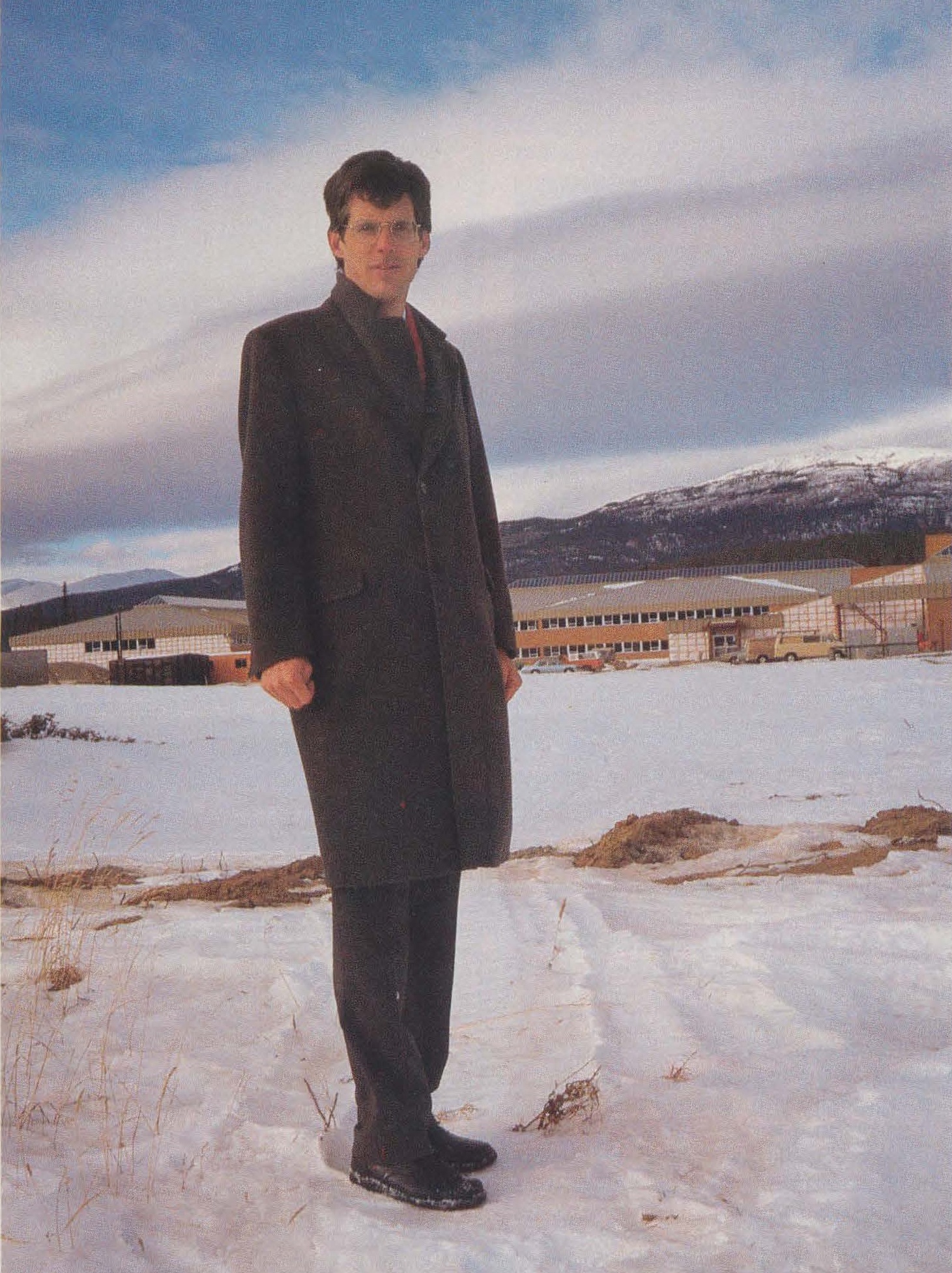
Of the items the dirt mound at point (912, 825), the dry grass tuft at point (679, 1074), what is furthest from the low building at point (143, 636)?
the dry grass tuft at point (679, 1074)

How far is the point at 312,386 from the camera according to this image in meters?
1.96

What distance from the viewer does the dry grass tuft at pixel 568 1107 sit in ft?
7.06

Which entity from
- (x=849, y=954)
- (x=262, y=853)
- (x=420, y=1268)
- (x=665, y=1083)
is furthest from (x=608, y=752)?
(x=420, y=1268)

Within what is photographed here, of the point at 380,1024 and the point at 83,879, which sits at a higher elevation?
the point at 380,1024

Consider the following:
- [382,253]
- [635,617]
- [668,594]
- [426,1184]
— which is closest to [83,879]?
[426,1184]

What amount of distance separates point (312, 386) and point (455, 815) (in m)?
0.71

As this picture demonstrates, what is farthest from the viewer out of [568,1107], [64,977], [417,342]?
[64,977]

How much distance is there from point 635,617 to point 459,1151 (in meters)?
29.2

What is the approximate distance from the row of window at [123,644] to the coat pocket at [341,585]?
33.6 metres

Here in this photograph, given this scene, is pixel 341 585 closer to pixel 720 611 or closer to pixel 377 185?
pixel 377 185

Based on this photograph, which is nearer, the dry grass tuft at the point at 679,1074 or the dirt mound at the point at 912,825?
the dry grass tuft at the point at 679,1074

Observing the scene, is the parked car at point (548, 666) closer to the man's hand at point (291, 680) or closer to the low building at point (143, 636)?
the low building at point (143, 636)

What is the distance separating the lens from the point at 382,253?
6.46 ft

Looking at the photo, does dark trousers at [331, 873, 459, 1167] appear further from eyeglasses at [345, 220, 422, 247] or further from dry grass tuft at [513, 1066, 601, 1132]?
eyeglasses at [345, 220, 422, 247]
